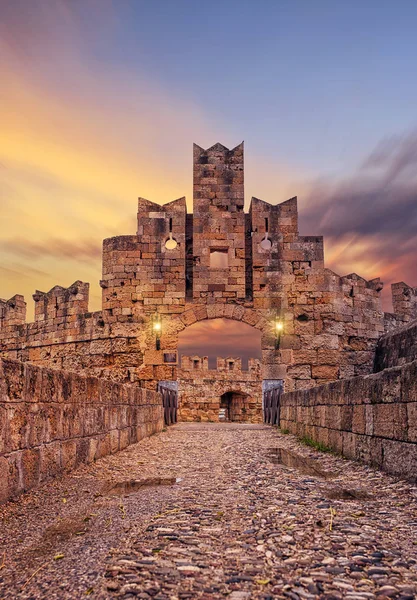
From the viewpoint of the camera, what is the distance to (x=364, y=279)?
15.8 m

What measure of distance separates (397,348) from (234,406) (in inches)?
430

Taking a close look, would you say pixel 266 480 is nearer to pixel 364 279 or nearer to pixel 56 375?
pixel 56 375

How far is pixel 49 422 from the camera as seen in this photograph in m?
4.38

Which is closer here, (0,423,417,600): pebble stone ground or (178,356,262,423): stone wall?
(0,423,417,600): pebble stone ground

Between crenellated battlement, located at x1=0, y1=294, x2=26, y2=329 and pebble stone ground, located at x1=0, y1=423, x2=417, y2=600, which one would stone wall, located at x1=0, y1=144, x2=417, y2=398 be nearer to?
crenellated battlement, located at x1=0, y1=294, x2=26, y2=329

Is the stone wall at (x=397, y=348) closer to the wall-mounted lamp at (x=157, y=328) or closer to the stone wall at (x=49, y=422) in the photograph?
the wall-mounted lamp at (x=157, y=328)

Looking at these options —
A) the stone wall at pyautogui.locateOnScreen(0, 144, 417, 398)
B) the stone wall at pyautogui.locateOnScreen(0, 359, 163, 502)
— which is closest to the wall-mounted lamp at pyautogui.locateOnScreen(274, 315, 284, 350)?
the stone wall at pyautogui.locateOnScreen(0, 144, 417, 398)

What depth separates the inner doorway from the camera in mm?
22891

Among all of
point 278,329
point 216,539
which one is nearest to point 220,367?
point 278,329

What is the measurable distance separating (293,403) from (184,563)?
8667mm

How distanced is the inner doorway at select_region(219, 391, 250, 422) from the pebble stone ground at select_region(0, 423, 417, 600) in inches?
719

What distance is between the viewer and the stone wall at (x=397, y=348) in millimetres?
12297

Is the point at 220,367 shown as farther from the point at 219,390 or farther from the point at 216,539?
the point at 216,539

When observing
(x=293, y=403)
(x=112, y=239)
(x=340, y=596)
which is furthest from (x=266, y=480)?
(x=112, y=239)
